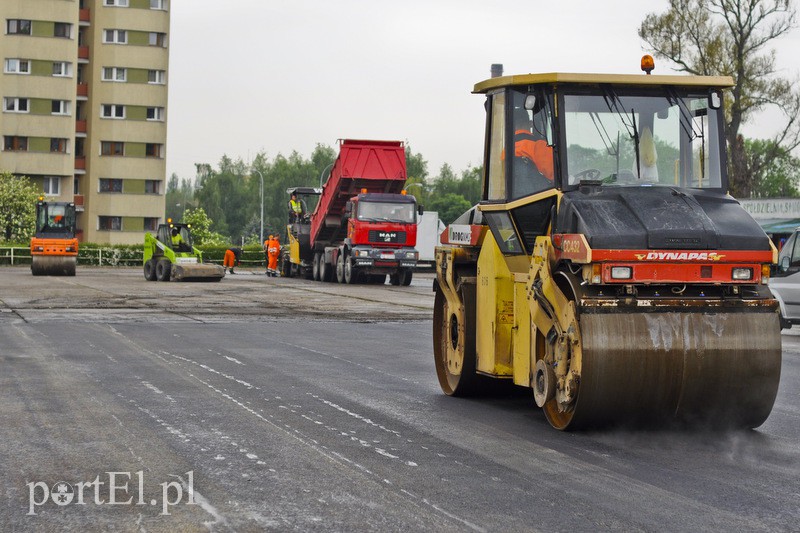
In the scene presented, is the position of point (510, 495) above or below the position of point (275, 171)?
below

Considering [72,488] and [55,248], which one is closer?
[72,488]

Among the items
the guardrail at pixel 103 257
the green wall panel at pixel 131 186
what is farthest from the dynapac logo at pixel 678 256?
the green wall panel at pixel 131 186

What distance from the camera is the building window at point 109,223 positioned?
275 feet

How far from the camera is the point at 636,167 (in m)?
9.74

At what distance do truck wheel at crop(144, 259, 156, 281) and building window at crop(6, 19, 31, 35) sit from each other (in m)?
43.2

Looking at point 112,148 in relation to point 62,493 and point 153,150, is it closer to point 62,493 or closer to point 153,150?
point 153,150

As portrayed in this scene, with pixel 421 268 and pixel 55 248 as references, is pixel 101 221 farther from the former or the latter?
pixel 55 248

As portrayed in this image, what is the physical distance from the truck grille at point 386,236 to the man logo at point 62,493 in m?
32.2

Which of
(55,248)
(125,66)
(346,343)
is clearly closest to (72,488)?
(346,343)

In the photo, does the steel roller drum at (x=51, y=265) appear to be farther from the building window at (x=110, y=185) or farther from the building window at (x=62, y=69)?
the building window at (x=110, y=185)

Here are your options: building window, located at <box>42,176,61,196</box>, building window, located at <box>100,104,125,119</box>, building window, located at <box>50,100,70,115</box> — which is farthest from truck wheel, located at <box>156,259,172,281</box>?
building window, located at <box>100,104,125,119</box>

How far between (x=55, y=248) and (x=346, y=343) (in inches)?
1149

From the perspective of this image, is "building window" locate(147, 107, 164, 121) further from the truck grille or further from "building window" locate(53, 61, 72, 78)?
the truck grille

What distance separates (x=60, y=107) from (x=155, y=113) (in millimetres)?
6348
